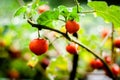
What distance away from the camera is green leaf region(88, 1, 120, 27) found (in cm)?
116

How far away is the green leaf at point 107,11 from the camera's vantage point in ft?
3.80

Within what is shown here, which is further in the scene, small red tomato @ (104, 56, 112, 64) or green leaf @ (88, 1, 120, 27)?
small red tomato @ (104, 56, 112, 64)

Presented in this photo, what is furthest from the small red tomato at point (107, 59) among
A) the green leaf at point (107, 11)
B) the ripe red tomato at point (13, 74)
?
the ripe red tomato at point (13, 74)

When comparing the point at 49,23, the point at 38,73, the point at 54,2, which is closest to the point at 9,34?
the point at 38,73

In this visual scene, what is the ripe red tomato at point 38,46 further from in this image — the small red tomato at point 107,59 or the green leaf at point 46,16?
the small red tomato at point 107,59

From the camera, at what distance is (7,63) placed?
2533 mm

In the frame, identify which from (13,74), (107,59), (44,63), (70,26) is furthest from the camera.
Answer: (13,74)

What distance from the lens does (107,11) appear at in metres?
1.17

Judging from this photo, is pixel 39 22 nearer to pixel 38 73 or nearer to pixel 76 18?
pixel 76 18

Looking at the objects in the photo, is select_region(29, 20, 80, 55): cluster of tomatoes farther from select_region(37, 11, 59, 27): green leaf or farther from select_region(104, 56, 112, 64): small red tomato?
select_region(104, 56, 112, 64): small red tomato

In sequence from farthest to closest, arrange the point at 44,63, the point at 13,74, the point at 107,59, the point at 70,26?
the point at 13,74 < the point at 44,63 < the point at 107,59 < the point at 70,26

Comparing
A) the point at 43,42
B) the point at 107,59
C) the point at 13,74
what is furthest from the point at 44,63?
the point at 43,42

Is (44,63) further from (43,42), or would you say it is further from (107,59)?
(43,42)

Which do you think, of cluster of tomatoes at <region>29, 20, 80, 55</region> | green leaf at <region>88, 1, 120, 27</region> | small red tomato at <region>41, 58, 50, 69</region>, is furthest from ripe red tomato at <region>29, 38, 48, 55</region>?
small red tomato at <region>41, 58, 50, 69</region>
